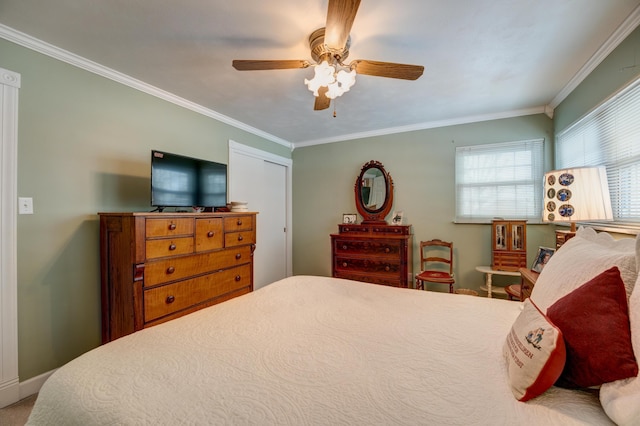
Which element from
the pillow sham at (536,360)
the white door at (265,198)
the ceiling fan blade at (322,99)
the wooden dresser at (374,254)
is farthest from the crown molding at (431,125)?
the pillow sham at (536,360)

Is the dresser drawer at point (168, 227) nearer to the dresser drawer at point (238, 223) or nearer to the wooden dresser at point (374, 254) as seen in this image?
the dresser drawer at point (238, 223)

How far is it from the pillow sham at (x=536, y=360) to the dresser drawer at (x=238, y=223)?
2397 millimetres

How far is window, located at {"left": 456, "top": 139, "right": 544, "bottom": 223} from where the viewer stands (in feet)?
10.2

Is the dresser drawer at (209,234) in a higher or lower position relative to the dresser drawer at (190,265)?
higher

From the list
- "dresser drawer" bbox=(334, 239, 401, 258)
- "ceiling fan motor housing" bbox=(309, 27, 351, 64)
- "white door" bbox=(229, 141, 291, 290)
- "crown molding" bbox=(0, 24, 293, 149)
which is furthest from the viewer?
"white door" bbox=(229, 141, 291, 290)

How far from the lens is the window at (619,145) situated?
176cm

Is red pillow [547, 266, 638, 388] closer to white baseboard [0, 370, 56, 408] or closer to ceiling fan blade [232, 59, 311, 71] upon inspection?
ceiling fan blade [232, 59, 311, 71]

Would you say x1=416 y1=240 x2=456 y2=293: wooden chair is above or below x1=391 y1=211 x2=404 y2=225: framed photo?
below

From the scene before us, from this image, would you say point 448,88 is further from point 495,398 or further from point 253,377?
point 253,377

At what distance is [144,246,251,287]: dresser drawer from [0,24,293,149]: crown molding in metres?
1.62

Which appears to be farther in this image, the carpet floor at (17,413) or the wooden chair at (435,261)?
the wooden chair at (435,261)

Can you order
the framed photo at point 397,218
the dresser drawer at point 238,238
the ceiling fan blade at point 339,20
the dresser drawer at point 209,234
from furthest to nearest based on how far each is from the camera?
the framed photo at point 397,218
the dresser drawer at point 238,238
the dresser drawer at point 209,234
the ceiling fan blade at point 339,20

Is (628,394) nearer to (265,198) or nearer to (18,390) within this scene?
(18,390)

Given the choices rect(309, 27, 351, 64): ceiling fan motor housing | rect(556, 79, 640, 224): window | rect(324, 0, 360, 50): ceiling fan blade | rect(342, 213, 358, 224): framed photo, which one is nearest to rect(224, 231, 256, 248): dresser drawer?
rect(342, 213, 358, 224): framed photo
